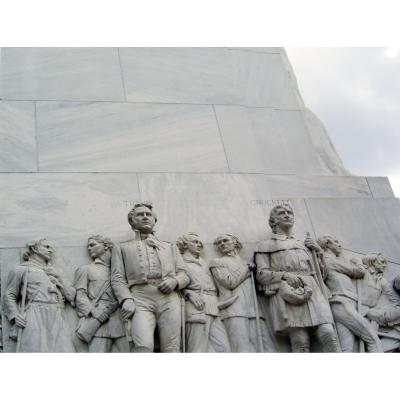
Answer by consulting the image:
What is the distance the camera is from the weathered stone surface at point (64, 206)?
10984 mm

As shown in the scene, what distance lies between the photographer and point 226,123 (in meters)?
13.1

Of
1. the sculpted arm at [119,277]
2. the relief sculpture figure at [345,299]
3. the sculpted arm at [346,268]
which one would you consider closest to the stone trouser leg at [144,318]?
the sculpted arm at [119,277]

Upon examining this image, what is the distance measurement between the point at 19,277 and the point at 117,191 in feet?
6.66

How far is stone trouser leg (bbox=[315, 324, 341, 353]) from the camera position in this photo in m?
10.1

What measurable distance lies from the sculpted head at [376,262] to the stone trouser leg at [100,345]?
11.7 feet

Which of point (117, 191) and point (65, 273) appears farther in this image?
point (117, 191)

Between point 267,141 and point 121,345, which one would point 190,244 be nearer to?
point 121,345

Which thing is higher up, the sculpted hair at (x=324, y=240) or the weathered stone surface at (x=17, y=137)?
the weathered stone surface at (x=17, y=137)

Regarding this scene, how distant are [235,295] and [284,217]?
133 cm

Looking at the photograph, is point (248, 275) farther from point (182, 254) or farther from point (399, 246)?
point (399, 246)

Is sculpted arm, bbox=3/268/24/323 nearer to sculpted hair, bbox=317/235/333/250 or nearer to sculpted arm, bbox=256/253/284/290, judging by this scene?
sculpted arm, bbox=256/253/284/290

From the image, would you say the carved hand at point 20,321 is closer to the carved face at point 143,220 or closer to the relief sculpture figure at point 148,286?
the relief sculpture figure at point 148,286
